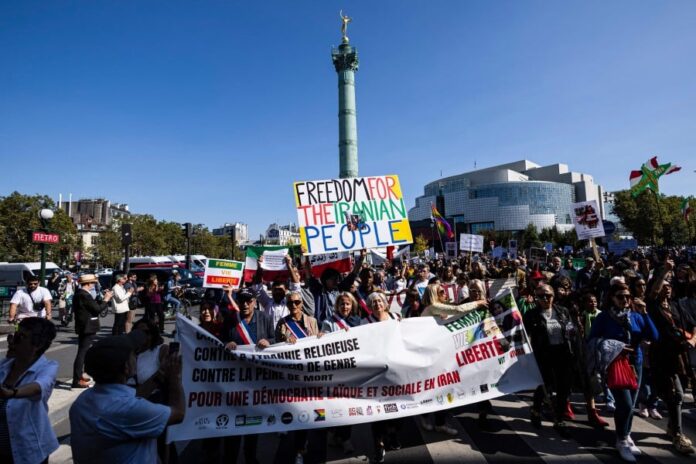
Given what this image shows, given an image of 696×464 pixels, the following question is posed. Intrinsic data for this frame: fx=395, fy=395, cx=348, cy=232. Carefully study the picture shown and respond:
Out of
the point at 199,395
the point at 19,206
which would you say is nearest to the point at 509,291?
the point at 199,395

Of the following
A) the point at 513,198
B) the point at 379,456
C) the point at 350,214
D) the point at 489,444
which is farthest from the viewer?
the point at 513,198

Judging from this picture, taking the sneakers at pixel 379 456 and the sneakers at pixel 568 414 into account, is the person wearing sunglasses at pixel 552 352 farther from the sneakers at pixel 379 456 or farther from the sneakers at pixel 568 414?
the sneakers at pixel 379 456

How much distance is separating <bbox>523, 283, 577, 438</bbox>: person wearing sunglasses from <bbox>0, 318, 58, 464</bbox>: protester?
4.85 metres

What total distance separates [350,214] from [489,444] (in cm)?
398

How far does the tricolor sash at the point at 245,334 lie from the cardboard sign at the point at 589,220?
1022 cm

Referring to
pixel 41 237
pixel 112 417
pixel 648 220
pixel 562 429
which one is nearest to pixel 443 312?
pixel 562 429

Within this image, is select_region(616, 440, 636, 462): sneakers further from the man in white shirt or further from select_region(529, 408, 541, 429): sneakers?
the man in white shirt

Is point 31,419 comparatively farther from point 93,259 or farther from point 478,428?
point 93,259

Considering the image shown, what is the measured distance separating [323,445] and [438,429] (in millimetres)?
1562

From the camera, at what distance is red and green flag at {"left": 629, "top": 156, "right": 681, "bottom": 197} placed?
15.2m

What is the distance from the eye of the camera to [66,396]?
608 cm

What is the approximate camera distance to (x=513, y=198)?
10862 cm

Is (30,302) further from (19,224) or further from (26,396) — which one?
(19,224)

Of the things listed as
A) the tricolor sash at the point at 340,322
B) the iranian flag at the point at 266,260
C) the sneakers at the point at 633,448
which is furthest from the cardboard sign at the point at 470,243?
the tricolor sash at the point at 340,322
